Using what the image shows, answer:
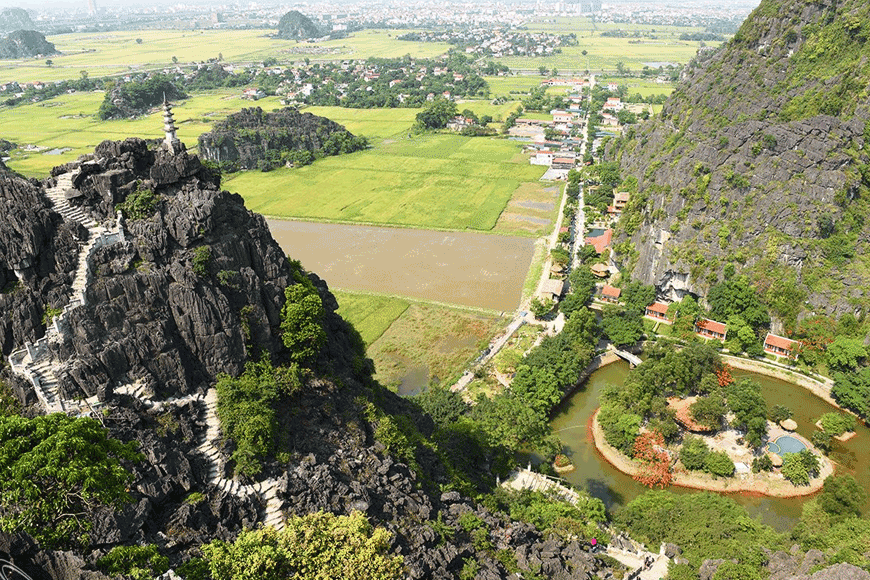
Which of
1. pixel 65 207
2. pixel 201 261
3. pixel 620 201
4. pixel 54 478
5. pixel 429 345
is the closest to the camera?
pixel 54 478

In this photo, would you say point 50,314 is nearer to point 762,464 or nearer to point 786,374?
point 762,464

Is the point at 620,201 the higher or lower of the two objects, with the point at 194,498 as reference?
lower

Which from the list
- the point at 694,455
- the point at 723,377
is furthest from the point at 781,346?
the point at 694,455

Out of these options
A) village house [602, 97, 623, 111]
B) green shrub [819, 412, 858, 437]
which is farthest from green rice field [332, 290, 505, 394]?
village house [602, 97, 623, 111]

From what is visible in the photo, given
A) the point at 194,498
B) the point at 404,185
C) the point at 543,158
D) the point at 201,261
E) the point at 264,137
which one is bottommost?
the point at 404,185

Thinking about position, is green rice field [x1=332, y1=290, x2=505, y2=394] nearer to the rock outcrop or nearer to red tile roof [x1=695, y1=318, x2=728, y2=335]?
red tile roof [x1=695, y1=318, x2=728, y2=335]

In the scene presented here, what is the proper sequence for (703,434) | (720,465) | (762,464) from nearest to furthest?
(720,465), (762,464), (703,434)

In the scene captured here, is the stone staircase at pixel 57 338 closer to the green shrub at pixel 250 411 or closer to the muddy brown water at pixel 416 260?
the green shrub at pixel 250 411

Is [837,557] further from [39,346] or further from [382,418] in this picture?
[39,346]
